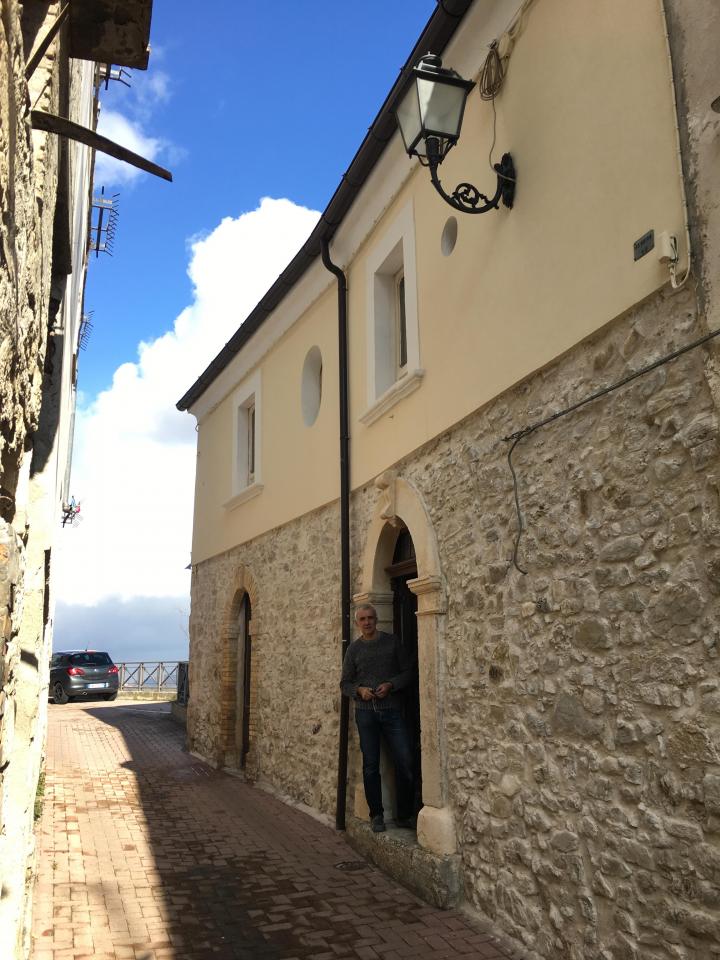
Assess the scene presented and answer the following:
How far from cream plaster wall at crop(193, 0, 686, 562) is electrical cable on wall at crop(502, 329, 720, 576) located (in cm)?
35

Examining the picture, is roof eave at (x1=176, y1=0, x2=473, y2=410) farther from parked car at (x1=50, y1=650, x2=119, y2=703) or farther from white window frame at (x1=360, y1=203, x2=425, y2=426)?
parked car at (x1=50, y1=650, x2=119, y2=703)

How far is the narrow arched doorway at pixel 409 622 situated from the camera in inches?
251

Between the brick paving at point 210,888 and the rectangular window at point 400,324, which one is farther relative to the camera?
the rectangular window at point 400,324

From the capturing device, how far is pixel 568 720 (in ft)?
13.1

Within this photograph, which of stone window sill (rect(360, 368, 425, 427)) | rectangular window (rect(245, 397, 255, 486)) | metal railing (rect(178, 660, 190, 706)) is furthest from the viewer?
metal railing (rect(178, 660, 190, 706))

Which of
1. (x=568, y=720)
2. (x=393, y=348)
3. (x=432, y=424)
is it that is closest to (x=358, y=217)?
(x=393, y=348)

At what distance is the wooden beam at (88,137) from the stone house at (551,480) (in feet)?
7.35

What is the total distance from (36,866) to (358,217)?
6185 mm

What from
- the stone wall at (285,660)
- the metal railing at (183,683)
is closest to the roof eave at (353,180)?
the stone wall at (285,660)

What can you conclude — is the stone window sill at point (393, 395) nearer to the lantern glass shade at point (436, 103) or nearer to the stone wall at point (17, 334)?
the lantern glass shade at point (436, 103)

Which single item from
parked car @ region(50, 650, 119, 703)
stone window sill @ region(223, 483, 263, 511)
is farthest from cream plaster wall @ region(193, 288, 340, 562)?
parked car @ region(50, 650, 119, 703)

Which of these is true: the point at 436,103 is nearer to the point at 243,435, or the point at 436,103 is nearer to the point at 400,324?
the point at 400,324

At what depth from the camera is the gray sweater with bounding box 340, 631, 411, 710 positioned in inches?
245

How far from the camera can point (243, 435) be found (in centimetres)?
1131
